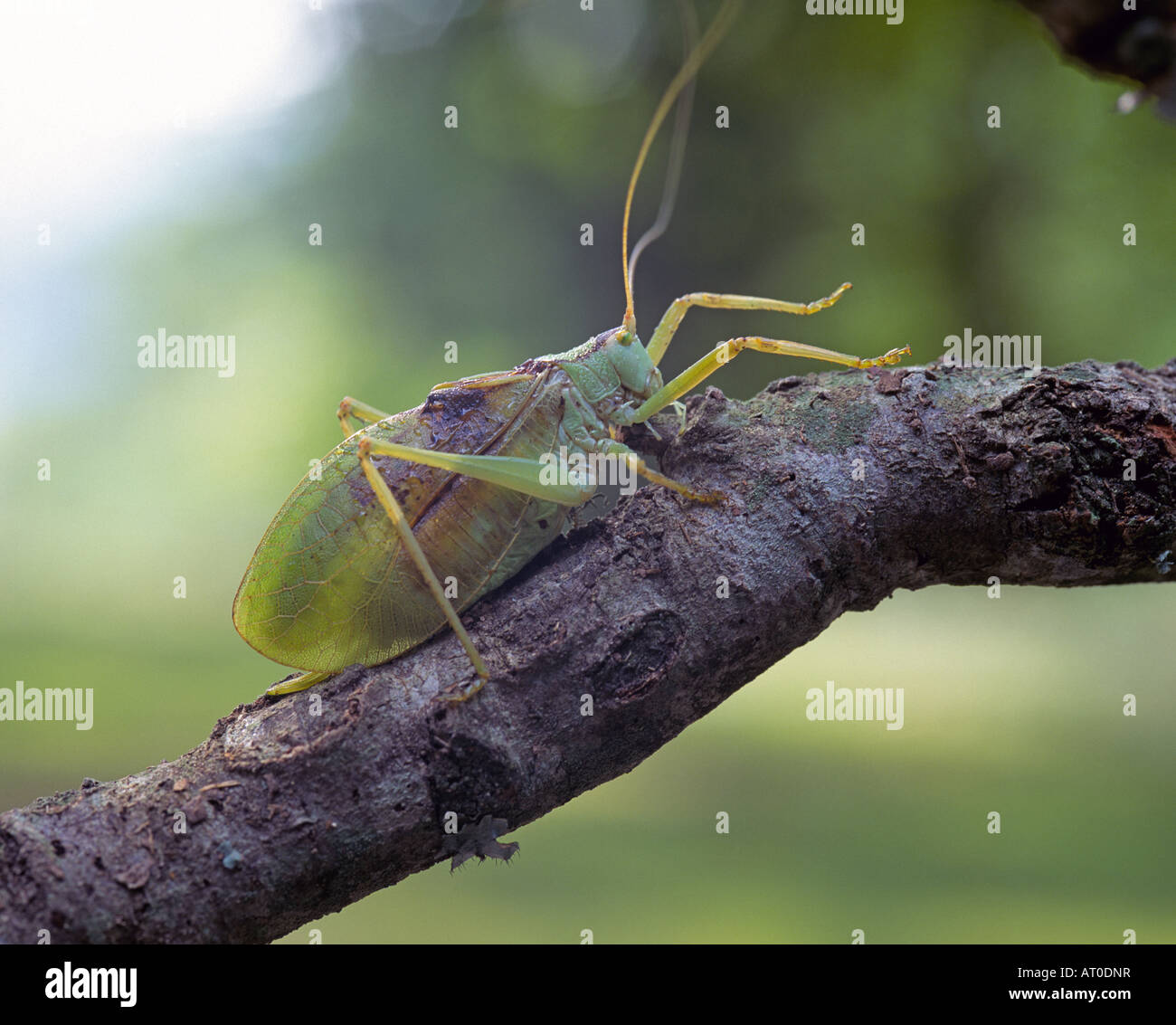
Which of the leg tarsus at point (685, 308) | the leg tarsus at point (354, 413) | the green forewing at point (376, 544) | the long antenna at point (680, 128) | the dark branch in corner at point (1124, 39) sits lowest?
the green forewing at point (376, 544)

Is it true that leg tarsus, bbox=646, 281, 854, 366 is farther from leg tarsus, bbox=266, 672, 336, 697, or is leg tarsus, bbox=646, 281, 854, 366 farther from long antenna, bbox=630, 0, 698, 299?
long antenna, bbox=630, 0, 698, 299

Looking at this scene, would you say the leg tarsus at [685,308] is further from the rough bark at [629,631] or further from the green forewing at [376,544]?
the green forewing at [376,544]

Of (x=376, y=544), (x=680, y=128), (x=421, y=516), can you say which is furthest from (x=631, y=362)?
(x=680, y=128)

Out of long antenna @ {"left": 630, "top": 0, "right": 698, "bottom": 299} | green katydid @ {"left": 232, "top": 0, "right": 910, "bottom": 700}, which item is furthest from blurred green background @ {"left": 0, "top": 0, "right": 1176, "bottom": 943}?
green katydid @ {"left": 232, "top": 0, "right": 910, "bottom": 700}

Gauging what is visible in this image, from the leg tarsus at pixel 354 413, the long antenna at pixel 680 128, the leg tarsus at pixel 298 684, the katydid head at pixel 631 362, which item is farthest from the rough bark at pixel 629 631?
the long antenna at pixel 680 128

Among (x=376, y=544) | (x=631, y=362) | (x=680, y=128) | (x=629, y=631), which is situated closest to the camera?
(x=629, y=631)

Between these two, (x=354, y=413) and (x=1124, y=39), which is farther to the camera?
(x=354, y=413)

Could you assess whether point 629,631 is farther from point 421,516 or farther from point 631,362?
point 631,362
